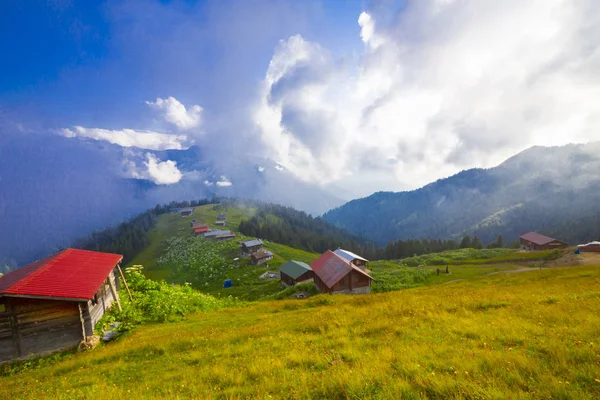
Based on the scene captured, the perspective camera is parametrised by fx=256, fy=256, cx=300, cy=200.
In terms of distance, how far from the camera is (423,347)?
30.2ft

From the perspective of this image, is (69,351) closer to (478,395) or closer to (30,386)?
(30,386)

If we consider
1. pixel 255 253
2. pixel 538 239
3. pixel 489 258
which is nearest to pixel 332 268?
pixel 255 253

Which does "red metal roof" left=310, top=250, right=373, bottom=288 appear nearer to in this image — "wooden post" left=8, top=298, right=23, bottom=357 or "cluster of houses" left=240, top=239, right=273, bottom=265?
"wooden post" left=8, top=298, right=23, bottom=357

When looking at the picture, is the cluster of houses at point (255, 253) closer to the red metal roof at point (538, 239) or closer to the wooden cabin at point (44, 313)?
the wooden cabin at point (44, 313)

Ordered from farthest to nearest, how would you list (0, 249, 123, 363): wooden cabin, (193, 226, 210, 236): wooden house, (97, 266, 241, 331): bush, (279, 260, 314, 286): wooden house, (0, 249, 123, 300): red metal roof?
1. (193, 226, 210, 236): wooden house
2. (279, 260, 314, 286): wooden house
3. (97, 266, 241, 331): bush
4. (0, 249, 123, 300): red metal roof
5. (0, 249, 123, 363): wooden cabin

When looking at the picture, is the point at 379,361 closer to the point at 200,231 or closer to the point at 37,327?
the point at 37,327

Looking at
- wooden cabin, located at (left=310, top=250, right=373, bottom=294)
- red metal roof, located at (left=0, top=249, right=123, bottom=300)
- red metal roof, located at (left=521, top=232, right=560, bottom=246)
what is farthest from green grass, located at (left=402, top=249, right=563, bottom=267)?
red metal roof, located at (left=0, top=249, right=123, bottom=300)

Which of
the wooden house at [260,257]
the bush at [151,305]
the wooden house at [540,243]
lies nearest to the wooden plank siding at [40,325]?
the bush at [151,305]

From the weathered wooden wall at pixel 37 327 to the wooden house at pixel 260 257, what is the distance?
7872cm

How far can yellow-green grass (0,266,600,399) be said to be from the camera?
623cm

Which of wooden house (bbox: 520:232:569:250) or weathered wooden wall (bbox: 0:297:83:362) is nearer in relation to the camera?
weathered wooden wall (bbox: 0:297:83:362)

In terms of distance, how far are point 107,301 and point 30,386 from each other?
17066mm

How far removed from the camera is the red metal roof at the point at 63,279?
754 inches

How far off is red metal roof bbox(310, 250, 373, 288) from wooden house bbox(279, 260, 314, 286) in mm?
7198
